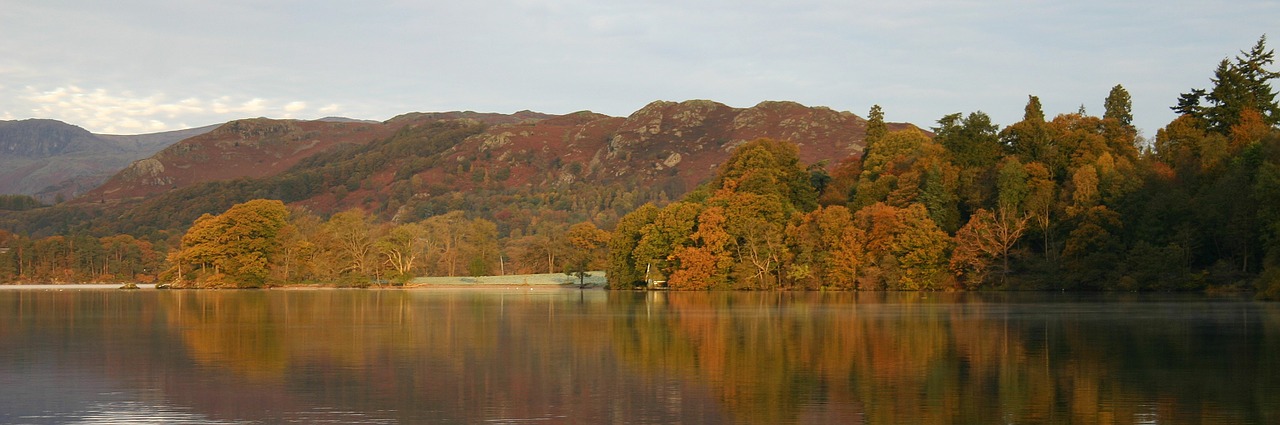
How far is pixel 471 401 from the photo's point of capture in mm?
17297

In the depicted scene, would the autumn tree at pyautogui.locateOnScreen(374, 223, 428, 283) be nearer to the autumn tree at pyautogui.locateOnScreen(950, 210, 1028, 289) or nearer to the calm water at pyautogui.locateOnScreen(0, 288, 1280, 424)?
the autumn tree at pyautogui.locateOnScreen(950, 210, 1028, 289)

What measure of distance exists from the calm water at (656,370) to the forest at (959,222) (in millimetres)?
27289

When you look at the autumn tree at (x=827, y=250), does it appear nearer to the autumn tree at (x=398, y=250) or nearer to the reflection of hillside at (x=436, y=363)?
the autumn tree at (x=398, y=250)

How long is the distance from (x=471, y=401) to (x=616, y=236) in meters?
70.7

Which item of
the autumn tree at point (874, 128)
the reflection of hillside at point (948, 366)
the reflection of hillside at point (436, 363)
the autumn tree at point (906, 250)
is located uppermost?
the autumn tree at point (874, 128)

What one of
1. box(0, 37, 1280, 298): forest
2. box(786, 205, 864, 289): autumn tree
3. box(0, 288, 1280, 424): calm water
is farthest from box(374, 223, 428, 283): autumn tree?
box(0, 288, 1280, 424): calm water

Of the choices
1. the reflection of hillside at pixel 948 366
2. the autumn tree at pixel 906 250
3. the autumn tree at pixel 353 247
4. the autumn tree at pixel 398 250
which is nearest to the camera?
the reflection of hillside at pixel 948 366

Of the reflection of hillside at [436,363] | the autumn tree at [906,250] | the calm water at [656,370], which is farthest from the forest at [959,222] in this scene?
the reflection of hillside at [436,363]

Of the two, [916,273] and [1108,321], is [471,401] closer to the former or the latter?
[1108,321]

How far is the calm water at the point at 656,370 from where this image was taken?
633 inches

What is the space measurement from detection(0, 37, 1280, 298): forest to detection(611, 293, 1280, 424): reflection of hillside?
92.3 feet

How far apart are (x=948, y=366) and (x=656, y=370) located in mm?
5720

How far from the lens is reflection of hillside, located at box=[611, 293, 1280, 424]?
53.2 ft

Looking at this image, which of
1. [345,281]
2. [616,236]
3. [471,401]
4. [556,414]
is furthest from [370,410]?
[345,281]
